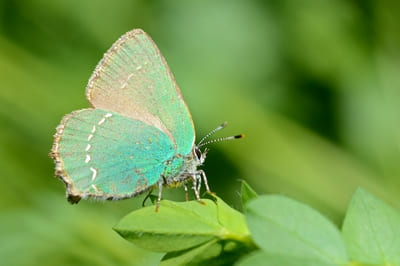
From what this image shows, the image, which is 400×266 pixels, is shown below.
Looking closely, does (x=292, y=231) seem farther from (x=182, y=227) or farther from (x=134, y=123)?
(x=134, y=123)

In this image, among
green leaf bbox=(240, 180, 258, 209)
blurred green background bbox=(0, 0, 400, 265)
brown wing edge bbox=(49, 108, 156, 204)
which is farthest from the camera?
blurred green background bbox=(0, 0, 400, 265)

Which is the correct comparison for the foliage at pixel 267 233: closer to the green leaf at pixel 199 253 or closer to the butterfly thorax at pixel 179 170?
the green leaf at pixel 199 253

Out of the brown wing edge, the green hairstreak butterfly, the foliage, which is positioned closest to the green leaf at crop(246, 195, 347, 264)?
the foliage

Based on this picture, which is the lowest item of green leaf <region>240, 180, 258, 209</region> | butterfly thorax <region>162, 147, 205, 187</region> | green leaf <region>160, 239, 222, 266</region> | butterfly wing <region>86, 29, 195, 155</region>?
butterfly thorax <region>162, 147, 205, 187</region>

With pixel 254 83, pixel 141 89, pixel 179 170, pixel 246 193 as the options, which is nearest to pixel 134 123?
pixel 141 89

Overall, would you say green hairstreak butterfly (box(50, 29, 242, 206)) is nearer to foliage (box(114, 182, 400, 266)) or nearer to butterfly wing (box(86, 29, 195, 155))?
butterfly wing (box(86, 29, 195, 155))

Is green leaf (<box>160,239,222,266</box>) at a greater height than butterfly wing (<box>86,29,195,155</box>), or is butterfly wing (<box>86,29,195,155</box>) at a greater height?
butterfly wing (<box>86,29,195,155</box>)

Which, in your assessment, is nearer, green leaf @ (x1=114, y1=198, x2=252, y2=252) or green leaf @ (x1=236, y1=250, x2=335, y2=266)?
green leaf @ (x1=236, y1=250, x2=335, y2=266)

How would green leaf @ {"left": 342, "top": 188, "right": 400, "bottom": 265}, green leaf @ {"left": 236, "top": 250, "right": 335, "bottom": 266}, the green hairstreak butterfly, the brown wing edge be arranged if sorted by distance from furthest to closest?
1. the green hairstreak butterfly
2. the brown wing edge
3. green leaf @ {"left": 342, "top": 188, "right": 400, "bottom": 265}
4. green leaf @ {"left": 236, "top": 250, "right": 335, "bottom": 266}
